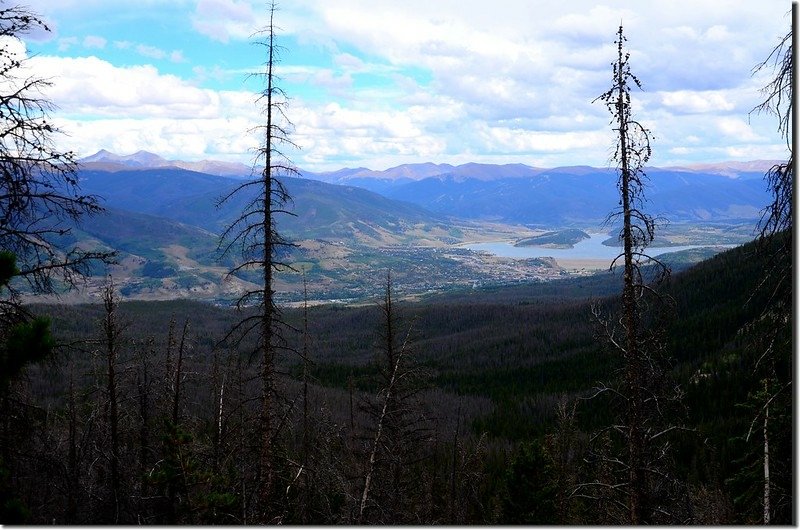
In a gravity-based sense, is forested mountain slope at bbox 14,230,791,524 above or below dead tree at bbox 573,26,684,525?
below

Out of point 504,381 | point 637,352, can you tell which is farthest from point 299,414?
point 504,381

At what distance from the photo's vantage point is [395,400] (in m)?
19.7

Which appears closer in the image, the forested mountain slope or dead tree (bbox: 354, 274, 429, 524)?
dead tree (bbox: 354, 274, 429, 524)

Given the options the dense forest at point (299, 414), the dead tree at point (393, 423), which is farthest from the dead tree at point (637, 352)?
the dead tree at point (393, 423)

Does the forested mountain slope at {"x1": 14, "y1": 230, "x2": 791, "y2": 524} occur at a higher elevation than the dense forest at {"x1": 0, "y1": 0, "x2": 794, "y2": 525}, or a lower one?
lower

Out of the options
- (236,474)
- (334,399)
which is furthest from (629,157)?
(334,399)

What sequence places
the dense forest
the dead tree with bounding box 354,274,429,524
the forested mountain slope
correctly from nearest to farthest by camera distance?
1. the dense forest
2. the dead tree with bounding box 354,274,429,524
3. the forested mountain slope

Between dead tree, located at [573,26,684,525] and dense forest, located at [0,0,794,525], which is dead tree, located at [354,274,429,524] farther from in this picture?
dead tree, located at [573,26,684,525]

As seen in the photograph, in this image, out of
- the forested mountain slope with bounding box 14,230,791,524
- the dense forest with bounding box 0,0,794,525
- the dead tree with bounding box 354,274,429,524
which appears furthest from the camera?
the forested mountain slope with bounding box 14,230,791,524

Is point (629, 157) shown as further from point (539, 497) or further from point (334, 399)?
point (334, 399)

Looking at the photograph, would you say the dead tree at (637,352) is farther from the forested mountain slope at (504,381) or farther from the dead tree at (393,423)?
the dead tree at (393,423)

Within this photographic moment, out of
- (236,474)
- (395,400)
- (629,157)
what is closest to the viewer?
(629,157)

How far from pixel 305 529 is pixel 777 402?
7906mm

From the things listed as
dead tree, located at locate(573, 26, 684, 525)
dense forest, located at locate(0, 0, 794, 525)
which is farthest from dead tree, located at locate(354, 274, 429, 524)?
dead tree, located at locate(573, 26, 684, 525)
